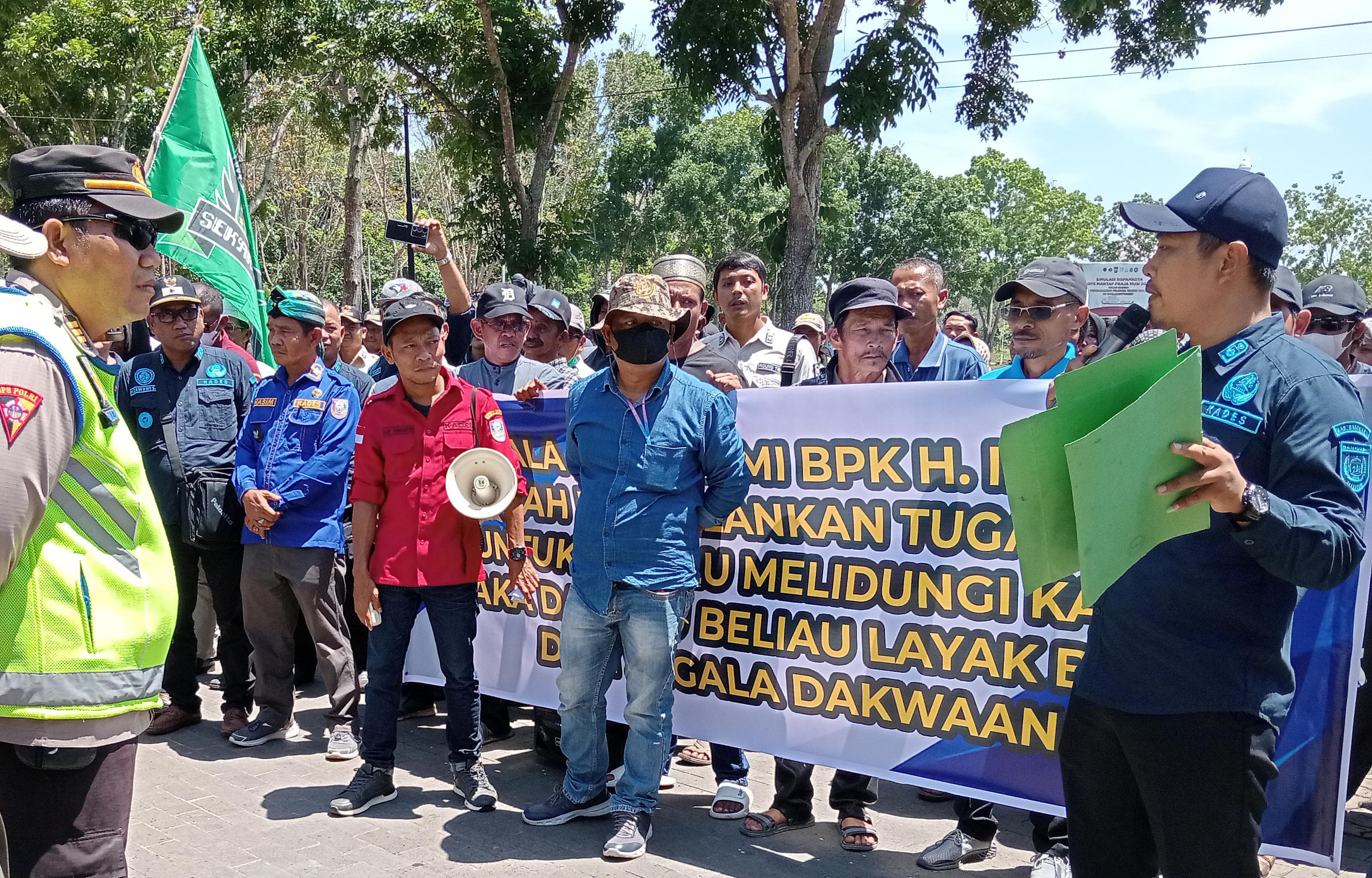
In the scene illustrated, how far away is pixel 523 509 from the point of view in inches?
202

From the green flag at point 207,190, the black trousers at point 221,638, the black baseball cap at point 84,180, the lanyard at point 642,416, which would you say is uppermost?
the green flag at point 207,190

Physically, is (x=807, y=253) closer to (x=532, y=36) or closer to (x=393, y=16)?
(x=532, y=36)

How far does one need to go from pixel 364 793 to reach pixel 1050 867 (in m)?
2.82

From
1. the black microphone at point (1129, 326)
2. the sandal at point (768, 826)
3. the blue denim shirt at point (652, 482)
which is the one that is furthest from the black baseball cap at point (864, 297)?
the sandal at point (768, 826)

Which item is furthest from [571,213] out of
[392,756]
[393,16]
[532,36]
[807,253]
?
[392,756]

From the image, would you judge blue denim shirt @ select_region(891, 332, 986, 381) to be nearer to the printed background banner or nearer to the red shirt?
the printed background banner

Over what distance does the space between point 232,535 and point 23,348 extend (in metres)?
3.98

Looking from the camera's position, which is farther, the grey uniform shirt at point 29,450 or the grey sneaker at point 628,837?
the grey sneaker at point 628,837

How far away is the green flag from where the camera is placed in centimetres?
831

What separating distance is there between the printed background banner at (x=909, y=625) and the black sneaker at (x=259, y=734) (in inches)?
92.6

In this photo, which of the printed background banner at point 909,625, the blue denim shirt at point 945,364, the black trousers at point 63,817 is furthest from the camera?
the blue denim shirt at point 945,364

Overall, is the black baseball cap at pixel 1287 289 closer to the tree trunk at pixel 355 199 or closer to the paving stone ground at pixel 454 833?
the paving stone ground at pixel 454 833

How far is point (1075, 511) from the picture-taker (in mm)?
2250

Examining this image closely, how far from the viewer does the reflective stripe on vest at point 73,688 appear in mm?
2229
